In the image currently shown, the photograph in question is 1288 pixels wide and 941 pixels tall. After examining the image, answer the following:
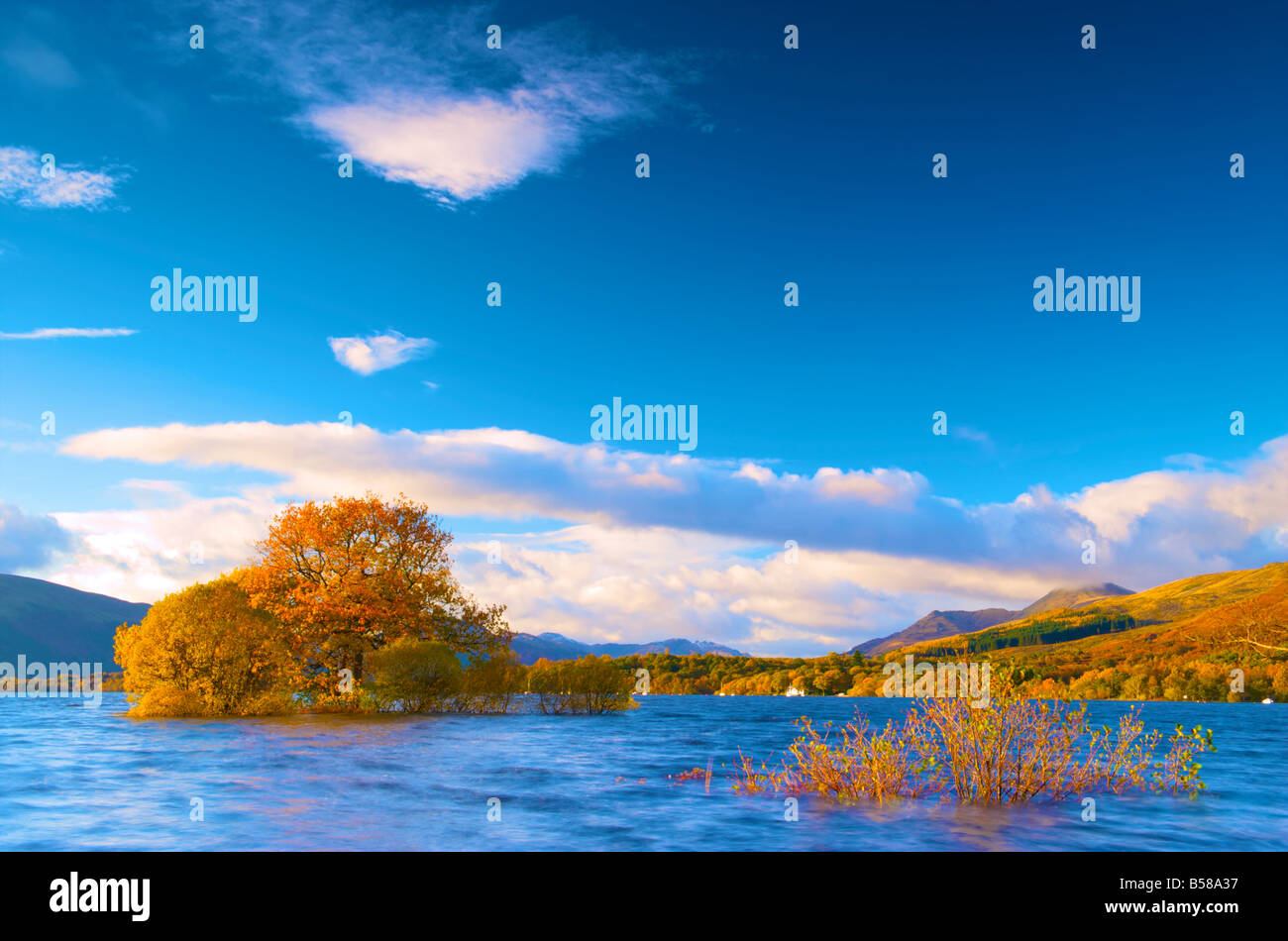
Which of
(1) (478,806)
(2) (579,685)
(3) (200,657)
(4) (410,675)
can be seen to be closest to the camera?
(1) (478,806)

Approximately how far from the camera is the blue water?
1786cm

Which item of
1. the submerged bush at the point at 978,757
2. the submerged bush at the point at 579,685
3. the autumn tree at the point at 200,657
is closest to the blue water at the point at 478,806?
the submerged bush at the point at 978,757

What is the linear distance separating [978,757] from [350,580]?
42795 mm

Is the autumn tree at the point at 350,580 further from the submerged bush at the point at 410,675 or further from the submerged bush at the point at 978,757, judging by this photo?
the submerged bush at the point at 978,757

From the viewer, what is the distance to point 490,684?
60156 millimetres

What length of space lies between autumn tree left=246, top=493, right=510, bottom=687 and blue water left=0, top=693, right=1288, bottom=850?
48.7 feet

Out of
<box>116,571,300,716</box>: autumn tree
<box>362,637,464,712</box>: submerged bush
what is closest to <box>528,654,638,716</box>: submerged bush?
<box>362,637,464,712</box>: submerged bush

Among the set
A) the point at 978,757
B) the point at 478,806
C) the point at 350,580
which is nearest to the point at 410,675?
the point at 350,580

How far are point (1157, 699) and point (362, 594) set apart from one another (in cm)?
15400

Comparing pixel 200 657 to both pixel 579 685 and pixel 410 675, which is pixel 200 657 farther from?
pixel 579 685

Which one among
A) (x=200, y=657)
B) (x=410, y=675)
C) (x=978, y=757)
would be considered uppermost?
(x=978, y=757)

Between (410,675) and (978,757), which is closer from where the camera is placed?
(978,757)

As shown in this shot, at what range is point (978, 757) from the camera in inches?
831
